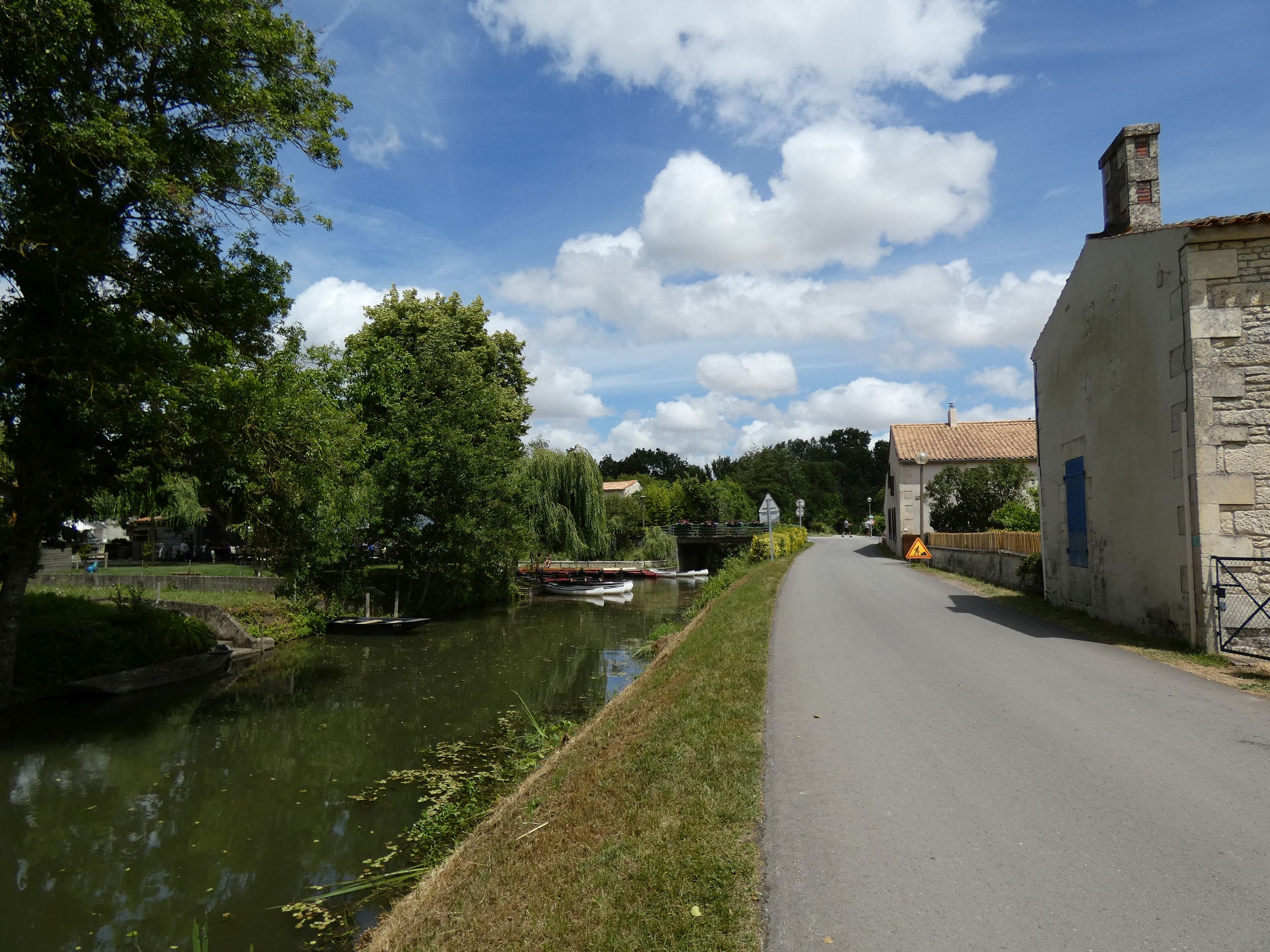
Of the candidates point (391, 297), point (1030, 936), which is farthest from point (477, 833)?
point (391, 297)

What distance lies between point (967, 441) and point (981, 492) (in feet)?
35.9

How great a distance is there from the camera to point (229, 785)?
9.48 m

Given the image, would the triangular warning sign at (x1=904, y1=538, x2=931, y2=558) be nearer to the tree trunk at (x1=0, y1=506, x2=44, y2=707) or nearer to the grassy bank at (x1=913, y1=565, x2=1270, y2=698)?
the grassy bank at (x1=913, y1=565, x2=1270, y2=698)

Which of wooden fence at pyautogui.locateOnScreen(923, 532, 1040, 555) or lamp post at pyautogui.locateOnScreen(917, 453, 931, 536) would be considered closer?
wooden fence at pyautogui.locateOnScreen(923, 532, 1040, 555)

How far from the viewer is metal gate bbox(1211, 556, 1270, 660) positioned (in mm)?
9289

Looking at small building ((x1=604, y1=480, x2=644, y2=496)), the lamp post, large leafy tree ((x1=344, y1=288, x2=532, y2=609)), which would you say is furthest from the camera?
small building ((x1=604, y1=480, x2=644, y2=496))

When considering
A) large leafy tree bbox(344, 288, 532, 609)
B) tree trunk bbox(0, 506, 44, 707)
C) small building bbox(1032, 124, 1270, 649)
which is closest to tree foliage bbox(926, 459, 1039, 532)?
small building bbox(1032, 124, 1270, 649)

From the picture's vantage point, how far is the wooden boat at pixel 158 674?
13414mm

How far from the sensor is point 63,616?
1521 centimetres

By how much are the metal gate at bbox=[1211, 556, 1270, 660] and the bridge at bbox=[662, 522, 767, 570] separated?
126ft

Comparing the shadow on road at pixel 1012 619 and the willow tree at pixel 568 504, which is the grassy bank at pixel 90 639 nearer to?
the shadow on road at pixel 1012 619

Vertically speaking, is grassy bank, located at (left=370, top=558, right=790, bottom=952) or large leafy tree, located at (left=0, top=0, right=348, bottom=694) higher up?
large leafy tree, located at (left=0, top=0, right=348, bottom=694)

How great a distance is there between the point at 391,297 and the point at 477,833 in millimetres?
31903

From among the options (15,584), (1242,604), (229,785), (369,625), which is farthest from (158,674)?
(1242,604)
